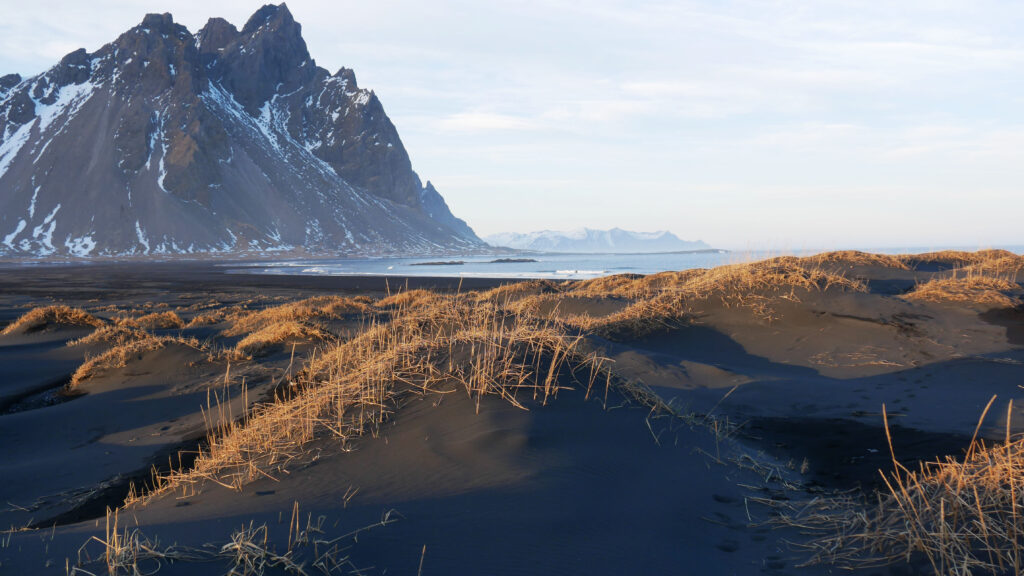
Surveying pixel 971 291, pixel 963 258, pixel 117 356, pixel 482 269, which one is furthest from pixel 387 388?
pixel 482 269

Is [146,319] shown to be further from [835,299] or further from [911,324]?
[911,324]

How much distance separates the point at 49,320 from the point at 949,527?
1944cm

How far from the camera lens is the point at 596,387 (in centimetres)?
688

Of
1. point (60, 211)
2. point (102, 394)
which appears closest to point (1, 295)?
point (102, 394)

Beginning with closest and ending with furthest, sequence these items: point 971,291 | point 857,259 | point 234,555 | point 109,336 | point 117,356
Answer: point 234,555, point 117,356, point 971,291, point 109,336, point 857,259

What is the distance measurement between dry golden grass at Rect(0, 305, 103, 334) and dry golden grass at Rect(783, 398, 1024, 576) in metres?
18.0

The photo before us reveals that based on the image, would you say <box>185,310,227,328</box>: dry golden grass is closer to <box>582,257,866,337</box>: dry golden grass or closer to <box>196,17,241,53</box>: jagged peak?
<box>582,257,866,337</box>: dry golden grass

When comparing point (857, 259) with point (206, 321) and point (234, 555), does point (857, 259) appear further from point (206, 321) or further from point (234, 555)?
point (234, 555)

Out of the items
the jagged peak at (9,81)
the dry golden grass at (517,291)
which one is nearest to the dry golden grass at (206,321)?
the dry golden grass at (517,291)

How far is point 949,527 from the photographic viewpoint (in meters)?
3.52

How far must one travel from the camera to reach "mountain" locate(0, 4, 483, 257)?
123062 mm

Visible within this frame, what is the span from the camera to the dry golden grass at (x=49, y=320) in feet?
53.1

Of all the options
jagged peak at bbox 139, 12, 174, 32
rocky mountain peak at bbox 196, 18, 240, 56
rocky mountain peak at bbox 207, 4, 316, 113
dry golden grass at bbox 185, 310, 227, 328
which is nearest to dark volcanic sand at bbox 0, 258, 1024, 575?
dry golden grass at bbox 185, 310, 227, 328

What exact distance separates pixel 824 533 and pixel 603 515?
4.84 ft
